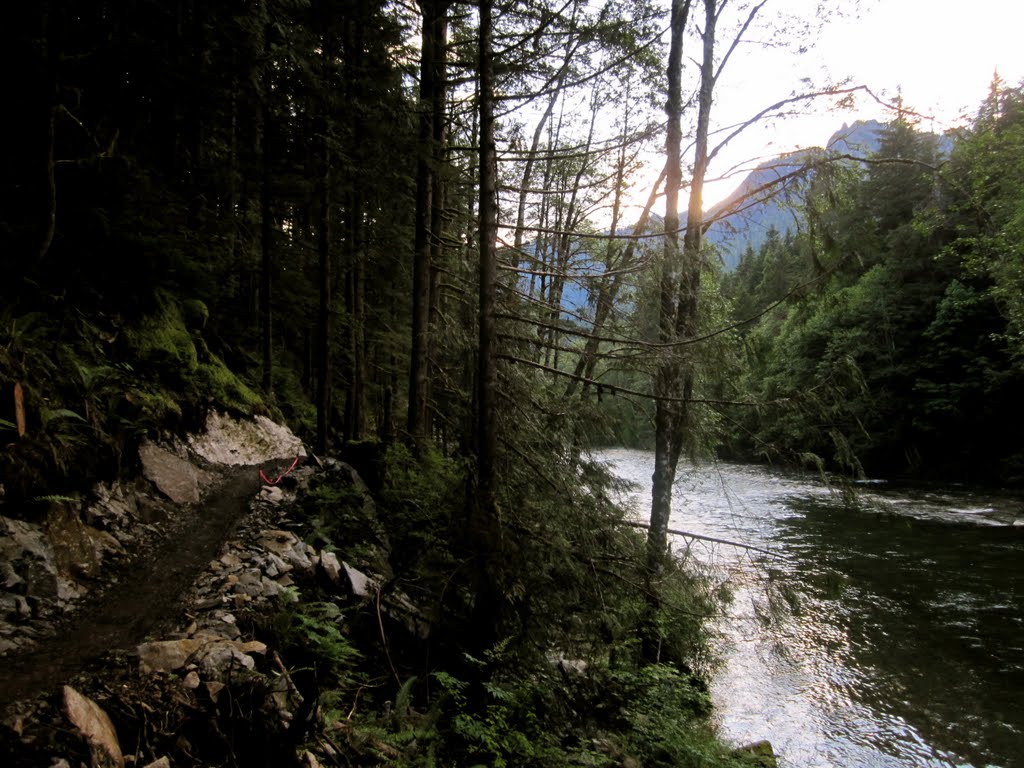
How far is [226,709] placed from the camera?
9.14ft

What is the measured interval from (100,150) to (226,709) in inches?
281

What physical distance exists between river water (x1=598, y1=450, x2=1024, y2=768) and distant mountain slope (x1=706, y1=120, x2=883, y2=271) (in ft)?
12.6

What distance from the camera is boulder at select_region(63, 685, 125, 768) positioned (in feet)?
7.33

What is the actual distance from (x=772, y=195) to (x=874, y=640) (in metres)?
8.90

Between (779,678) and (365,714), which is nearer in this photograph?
(365,714)

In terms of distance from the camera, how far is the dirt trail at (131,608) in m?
2.72

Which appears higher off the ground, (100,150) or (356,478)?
(100,150)

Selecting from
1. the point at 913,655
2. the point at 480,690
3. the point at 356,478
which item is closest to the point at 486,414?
the point at 480,690

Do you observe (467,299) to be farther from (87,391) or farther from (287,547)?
(87,391)

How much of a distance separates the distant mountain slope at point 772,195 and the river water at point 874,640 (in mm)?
3851

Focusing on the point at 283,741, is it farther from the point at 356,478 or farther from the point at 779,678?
the point at 779,678

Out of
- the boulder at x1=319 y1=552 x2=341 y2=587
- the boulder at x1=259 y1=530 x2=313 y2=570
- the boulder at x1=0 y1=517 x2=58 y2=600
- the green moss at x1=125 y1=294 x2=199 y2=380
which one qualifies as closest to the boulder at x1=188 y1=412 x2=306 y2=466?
the green moss at x1=125 y1=294 x2=199 y2=380

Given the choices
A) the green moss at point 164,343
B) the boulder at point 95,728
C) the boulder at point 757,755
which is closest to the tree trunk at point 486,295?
the boulder at point 95,728

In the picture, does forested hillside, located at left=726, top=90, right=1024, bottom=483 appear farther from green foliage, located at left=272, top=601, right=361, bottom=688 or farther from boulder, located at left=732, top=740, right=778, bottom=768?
green foliage, located at left=272, top=601, right=361, bottom=688
